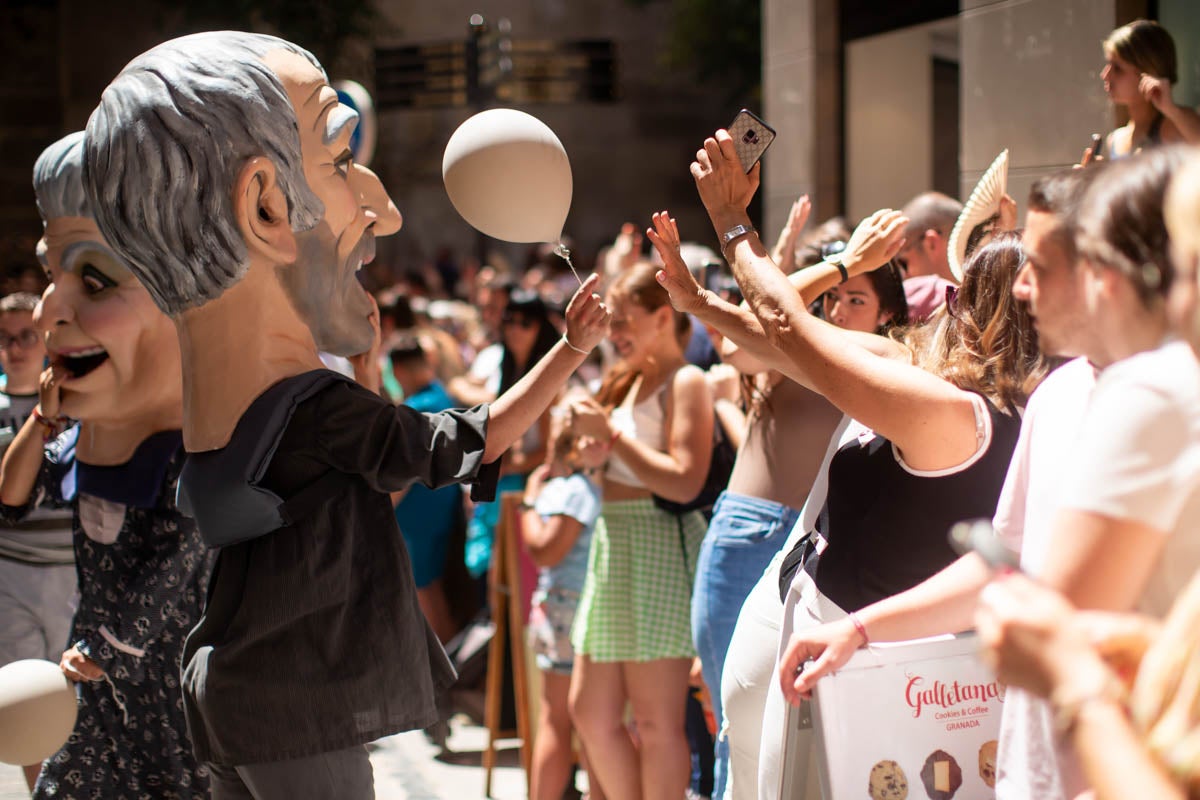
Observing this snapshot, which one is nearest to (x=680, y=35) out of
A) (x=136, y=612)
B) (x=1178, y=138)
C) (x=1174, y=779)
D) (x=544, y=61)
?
(x=544, y=61)

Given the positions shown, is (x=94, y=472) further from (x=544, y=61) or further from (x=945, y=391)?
(x=544, y=61)

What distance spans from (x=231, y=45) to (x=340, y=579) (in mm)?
999

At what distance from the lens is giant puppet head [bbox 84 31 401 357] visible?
7.30 feet

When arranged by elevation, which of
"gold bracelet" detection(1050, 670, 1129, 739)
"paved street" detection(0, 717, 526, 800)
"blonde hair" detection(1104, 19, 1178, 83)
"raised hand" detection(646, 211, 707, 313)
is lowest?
"paved street" detection(0, 717, 526, 800)

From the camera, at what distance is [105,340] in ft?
9.84

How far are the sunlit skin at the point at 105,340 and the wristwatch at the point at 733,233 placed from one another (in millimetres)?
1424

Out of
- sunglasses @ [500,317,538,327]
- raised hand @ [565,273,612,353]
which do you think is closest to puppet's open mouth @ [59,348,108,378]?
raised hand @ [565,273,612,353]

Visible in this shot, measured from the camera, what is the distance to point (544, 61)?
53.6 ft

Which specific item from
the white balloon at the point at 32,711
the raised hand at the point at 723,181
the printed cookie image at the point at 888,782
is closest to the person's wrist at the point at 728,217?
the raised hand at the point at 723,181

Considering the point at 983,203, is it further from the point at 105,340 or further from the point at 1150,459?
the point at 105,340

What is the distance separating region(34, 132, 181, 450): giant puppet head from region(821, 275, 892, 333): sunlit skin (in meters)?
1.70

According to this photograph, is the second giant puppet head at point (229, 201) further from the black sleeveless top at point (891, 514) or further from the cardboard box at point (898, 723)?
the cardboard box at point (898, 723)

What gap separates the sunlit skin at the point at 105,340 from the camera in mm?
3006

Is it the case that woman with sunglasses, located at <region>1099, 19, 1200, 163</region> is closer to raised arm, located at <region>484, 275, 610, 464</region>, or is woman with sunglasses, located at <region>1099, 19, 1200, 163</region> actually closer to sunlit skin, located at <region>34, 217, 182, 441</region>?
raised arm, located at <region>484, 275, 610, 464</region>
